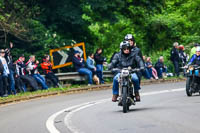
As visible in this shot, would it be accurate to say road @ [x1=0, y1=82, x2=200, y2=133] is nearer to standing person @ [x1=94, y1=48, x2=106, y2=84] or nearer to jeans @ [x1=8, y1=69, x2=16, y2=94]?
jeans @ [x1=8, y1=69, x2=16, y2=94]

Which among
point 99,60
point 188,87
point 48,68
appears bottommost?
point 188,87

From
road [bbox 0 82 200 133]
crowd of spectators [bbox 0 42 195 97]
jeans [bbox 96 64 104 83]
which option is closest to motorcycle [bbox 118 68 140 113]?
road [bbox 0 82 200 133]

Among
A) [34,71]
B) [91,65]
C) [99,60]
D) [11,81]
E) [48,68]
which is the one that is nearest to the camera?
[11,81]

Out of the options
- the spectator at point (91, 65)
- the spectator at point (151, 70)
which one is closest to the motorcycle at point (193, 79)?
the spectator at point (91, 65)

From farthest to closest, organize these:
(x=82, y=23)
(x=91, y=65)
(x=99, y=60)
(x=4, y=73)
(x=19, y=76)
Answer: (x=82, y=23) → (x=99, y=60) → (x=91, y=65) → (x=19, y=76) → (x=4, y=73)

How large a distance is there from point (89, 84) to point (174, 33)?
16.4 metres

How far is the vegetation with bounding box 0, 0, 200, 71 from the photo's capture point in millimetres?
28078

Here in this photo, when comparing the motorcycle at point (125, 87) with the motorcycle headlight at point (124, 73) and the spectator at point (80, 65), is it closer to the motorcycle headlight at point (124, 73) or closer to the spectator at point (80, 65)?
the motorcycle headlight at point (124, 73)

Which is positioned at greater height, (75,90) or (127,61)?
(127,61)

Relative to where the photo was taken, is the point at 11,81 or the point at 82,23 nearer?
the point at 11,81

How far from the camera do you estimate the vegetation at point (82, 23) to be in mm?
28078

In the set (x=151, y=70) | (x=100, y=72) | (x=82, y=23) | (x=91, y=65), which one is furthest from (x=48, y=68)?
(x=151, y=70)

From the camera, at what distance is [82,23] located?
30.6 meters

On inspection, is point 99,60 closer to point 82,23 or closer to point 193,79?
point 82,23
